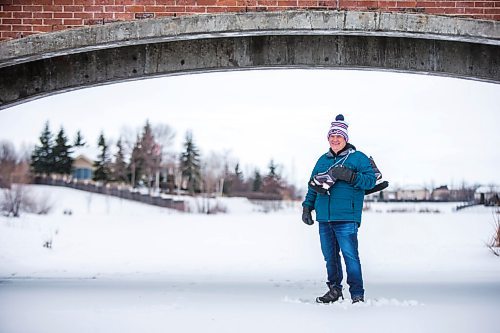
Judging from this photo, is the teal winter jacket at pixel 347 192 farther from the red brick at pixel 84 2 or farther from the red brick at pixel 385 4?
the red brick at pixel 84 2

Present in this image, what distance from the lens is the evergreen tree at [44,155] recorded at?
38.7 metres

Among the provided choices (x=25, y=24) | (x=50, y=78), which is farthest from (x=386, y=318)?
(x=50, y=78)

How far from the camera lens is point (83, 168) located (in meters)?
40.2

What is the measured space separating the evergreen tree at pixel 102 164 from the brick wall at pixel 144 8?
105ft

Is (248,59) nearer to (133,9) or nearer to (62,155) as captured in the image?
(133,9)

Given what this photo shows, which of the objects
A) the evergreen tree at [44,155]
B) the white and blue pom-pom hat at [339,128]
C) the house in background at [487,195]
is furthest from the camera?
the evergreen tree at [44,155]

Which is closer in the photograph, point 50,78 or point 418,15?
point 418,15

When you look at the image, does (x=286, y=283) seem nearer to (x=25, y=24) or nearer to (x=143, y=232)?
(x=25, y=24)

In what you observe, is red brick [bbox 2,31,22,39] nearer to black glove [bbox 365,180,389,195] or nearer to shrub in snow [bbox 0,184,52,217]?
black glove [bbox 365,180,389,195]

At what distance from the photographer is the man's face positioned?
253 inches

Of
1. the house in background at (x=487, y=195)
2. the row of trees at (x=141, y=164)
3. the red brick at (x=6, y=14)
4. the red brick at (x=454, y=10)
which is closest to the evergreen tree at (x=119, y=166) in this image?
the row of trees at (x=141, y=164)

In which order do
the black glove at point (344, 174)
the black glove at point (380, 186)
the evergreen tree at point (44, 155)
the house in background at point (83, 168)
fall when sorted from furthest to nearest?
the house in background at point (83, 168), the evergreen tree at point (44, 155), the black glove at point (380, 186), the black glove at point (344, 174)

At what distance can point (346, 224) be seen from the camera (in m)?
6.30

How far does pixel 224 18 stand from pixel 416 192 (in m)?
19.8
